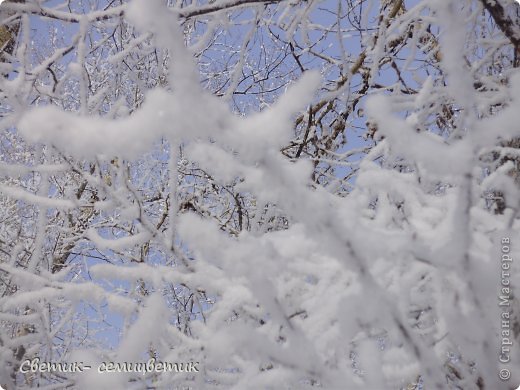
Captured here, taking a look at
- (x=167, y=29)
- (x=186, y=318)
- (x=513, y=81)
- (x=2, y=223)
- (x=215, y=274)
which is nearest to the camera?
(x=167, y=29)

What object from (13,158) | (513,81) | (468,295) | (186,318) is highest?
(13,158)

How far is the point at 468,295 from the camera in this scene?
81cm

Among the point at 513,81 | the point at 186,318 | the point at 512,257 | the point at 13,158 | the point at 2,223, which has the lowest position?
the point at 512,257

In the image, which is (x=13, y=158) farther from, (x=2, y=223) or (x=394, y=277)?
(x=394, y=277)

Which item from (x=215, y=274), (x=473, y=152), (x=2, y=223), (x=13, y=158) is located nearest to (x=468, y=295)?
(x=473, y=152)

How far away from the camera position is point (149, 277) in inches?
52.0

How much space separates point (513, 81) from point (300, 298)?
88cm

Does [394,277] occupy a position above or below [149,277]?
below

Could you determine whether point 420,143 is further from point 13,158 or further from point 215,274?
point 13,158

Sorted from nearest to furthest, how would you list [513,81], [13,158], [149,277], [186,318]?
[513,81]
[149,277]
[186,318]
[13,158]

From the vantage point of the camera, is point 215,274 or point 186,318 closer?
point 215,274

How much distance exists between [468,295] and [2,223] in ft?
19.7

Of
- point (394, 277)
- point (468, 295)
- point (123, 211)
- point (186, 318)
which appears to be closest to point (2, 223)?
point (186, 318)

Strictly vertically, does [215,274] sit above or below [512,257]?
above
